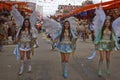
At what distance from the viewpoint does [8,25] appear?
2538 centimetres

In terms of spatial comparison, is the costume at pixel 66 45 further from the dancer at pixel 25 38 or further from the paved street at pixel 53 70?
the dancer at pixel 25 38

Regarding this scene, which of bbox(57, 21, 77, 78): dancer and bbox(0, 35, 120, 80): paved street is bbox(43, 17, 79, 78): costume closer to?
bbox(57, 21, 77, 78): dancer

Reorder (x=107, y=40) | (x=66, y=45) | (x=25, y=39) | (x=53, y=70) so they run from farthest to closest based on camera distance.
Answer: (x=53, y=70) < (x=25, y=39) < (x=66, y=45) < (x=107, y=40)

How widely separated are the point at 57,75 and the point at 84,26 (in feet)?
68.1

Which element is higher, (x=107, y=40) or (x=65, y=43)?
(x=107, y=40)

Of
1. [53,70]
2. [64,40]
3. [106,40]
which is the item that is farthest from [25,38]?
[106,40]

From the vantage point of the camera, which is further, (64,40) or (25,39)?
(25,39)

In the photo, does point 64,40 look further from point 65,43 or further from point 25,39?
point 25,39

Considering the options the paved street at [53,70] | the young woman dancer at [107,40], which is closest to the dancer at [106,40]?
the young woman dancer at [107,40]

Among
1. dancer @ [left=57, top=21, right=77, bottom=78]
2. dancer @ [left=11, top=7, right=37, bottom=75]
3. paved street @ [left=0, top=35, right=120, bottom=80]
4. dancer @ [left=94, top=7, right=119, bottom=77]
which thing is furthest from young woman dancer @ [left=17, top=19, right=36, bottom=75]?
dancer @ [left=94, top=7, right=119, bottom=77]

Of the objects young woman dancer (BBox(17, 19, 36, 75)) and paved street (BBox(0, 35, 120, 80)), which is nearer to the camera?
paved street (BBox(0, 35, 120, 80))

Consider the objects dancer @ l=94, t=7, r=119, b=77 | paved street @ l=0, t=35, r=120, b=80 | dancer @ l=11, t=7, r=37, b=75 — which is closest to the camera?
paved street @ l=0, t=35, r=120, b=80

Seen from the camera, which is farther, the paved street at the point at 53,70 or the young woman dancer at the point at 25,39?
the young woman dancer at the point at 25,39

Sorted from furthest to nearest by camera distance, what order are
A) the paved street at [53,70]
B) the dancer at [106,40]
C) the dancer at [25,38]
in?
the dancer at [25,38], the dancer at [106,40], the paved street at [53,70]
